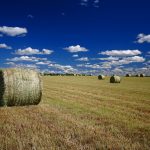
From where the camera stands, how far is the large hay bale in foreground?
13041mm

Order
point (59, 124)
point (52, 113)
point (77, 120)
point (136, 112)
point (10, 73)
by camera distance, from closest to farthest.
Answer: point (59, 124) → point (77, 120) → point (52, 113) → point (136, 112) → point (10, 73)

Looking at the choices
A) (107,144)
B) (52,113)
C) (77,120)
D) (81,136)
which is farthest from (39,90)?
(107,144)

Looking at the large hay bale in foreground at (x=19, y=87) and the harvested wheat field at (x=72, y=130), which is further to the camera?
the large hay bale in foreground at (x=19, y=87)

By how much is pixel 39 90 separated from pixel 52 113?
8.95 ft

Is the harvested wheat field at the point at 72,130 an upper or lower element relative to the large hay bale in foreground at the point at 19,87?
lower

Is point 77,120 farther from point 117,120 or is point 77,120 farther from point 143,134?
point 143,134

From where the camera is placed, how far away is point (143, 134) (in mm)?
8391

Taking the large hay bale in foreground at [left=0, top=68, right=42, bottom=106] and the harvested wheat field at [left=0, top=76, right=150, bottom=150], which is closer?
the harvested wheat field at [left=0, top=76, right=150, bottom=150]

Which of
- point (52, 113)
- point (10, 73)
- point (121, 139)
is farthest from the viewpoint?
point (10, 73)

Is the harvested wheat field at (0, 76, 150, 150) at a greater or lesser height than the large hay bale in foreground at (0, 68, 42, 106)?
lesser

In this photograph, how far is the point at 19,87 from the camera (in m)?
13.4

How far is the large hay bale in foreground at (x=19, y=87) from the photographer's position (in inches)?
513

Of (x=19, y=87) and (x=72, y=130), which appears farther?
(x=19, y=87)

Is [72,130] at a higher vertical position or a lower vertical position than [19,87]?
lower
